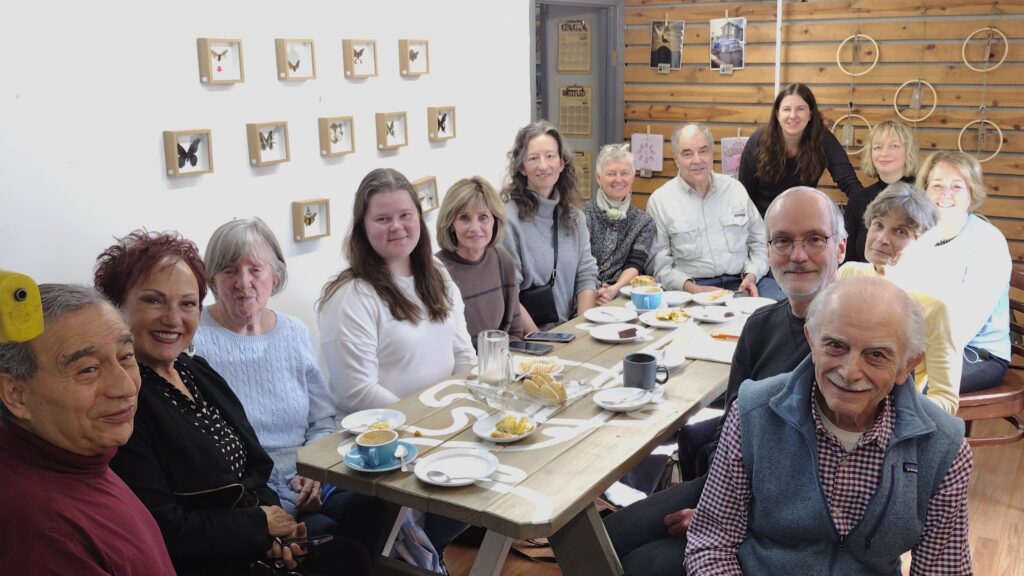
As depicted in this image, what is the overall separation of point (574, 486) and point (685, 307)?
1843 mm

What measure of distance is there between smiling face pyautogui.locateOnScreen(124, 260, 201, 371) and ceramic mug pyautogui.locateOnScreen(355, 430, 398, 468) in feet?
1.64

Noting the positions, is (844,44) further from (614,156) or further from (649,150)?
(614,156)

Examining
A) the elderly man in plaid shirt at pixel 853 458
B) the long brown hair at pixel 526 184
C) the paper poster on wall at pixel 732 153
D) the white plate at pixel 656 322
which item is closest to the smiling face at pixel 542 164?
the long brown hair at pixel 526 184

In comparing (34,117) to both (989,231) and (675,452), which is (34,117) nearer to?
(675,452)

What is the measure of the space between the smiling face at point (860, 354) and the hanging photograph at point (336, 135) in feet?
8.37

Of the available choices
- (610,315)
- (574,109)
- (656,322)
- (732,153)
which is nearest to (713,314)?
(656,322)

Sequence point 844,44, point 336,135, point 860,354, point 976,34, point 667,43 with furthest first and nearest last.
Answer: point 667,43, point 844,44, point 976,34, point 336,135, point 860,354

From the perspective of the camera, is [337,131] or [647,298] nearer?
[647,298]

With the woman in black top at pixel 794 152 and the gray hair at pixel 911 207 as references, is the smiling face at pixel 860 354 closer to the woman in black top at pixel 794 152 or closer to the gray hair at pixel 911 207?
the gray hair at pixel 911 207

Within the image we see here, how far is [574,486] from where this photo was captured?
2205 millimetres

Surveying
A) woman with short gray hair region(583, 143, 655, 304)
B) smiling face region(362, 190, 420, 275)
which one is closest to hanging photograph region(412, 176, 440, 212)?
woman with short gray hair region(583, 143, 655, 304)

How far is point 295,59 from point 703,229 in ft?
7.08

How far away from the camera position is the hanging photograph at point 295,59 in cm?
372

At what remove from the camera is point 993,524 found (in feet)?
12.1
